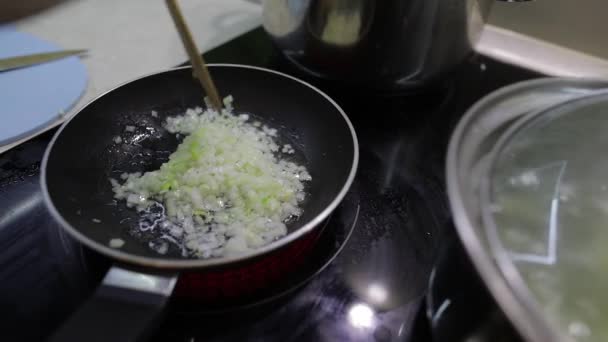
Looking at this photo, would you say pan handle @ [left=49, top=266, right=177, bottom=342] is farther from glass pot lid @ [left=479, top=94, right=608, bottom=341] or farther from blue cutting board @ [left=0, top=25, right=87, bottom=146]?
blue cutting board @ [left=0, top=25, right=87, bottom=146]

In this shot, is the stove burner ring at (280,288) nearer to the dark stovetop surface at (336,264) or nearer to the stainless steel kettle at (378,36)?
the dark stovetop surface at (336,264)

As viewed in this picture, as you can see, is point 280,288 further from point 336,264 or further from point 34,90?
point 34,90

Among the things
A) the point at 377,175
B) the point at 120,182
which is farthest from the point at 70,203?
the point at 377,175

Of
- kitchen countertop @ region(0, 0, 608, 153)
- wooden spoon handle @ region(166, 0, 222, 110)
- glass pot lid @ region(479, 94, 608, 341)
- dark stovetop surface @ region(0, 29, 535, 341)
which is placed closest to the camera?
glass pot lid @ region(479, 94, 608, 341)

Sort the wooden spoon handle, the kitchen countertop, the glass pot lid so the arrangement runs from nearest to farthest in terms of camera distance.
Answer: the glass pot lid
the wooden spoon handle
the kitchen countertop

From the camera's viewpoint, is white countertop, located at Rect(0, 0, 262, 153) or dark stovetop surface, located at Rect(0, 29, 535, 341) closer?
dark stovetop surface, located at Rect(0, 29, 535, 341)

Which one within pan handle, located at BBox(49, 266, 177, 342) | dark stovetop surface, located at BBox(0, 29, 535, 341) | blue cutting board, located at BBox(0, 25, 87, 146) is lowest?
dark stovetop surface, located at BBox(0, 29, 535, 341)

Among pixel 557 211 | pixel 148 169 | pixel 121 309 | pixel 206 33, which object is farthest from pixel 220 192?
pixel 206 33

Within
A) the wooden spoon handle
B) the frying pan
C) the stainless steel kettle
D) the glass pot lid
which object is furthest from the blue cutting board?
the glass pot lid
